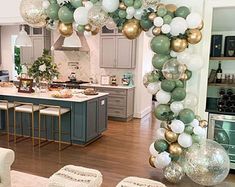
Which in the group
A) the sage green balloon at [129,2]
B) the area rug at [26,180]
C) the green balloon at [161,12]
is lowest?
the area rug at [26,180]

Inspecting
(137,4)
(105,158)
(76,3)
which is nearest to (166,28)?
(137,4)

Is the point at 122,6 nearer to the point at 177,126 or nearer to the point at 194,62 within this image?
the point at 194,62

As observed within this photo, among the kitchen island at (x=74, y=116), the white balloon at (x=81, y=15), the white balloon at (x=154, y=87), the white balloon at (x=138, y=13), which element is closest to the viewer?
the white balloon at (x=138, y=13)

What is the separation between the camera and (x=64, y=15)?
3.13 meters

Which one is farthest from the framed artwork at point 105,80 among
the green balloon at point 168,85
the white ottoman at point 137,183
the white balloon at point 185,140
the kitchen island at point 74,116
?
the white ottoman at point 137,183

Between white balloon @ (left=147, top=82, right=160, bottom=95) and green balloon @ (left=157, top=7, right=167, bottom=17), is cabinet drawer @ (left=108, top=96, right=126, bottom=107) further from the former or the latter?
green balloon @ (left=157, top=7, right=167, bottom=17)

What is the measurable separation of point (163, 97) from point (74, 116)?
2.19 meters

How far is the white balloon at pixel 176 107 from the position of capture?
307 cm

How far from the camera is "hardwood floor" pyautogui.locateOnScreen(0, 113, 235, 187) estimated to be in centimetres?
365

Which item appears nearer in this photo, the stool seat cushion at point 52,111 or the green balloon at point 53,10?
the green balloon at point 53,10

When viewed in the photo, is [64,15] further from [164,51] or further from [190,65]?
[190,65]

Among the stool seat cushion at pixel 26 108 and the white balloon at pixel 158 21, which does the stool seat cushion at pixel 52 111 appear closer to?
the stool seat cushion at pixel 26 108

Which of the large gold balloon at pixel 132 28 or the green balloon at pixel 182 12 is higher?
the green balloon at pixel 182 12

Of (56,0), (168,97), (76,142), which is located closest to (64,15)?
(56,0)
